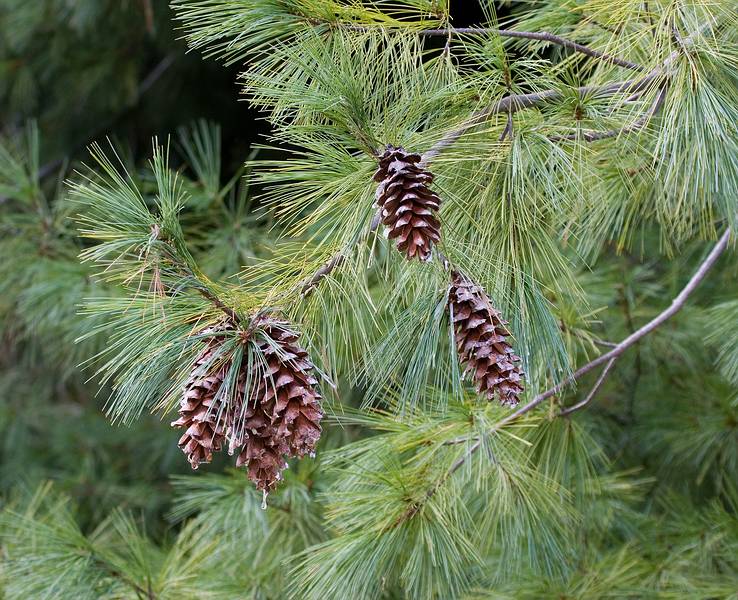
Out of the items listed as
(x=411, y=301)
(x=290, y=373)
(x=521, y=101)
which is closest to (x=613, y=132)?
(x=521, y=101)

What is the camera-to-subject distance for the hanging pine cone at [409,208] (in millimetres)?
792

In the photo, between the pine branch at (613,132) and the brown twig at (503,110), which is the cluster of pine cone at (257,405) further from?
the pine branch at (613,132)

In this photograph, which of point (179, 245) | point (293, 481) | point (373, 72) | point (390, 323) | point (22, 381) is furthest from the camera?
point (22, 381)

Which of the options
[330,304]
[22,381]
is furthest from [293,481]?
[22,381]

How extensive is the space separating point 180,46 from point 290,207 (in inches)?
75.0

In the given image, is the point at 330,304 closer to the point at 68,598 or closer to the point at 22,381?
Answer: the point at 68,598

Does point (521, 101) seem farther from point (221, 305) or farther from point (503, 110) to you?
point (221, 305)

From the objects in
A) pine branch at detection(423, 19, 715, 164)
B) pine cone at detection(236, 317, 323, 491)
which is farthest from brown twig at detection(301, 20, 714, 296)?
pine cone at detection(236, 317, 323, 491)

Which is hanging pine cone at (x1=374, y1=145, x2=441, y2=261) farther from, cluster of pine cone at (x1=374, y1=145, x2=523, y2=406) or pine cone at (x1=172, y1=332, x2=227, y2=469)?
pine cone at (x1=172, y1=332, x2=227, y2=469)

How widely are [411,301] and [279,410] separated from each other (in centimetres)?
31

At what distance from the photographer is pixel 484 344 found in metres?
0.83

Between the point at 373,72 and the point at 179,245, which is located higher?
the point at 373,72

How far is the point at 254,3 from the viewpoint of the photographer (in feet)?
3.04

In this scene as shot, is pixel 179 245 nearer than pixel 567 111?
Yes
